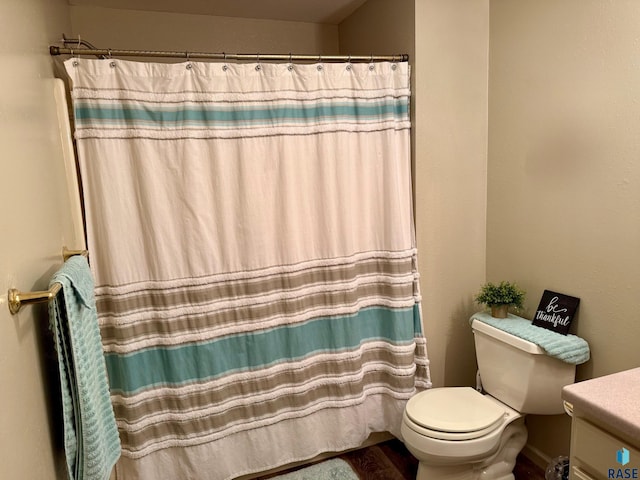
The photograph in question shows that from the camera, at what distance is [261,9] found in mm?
2371

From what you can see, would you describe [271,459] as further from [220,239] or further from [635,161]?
[635,161]

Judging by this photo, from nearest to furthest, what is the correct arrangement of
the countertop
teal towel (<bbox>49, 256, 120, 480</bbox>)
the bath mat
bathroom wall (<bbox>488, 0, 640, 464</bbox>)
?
teal towel (<bbox>49, 256, 120, 480</bbox>) < the countertop < bathroom wall (<bbox>488, 0, 640, 464</bbox>) < the bath mat

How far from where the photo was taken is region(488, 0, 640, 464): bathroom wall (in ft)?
5.34

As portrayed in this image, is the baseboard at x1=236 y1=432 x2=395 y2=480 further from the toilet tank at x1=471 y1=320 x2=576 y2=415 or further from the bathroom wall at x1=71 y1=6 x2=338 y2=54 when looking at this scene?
the bathroom wall at x1=71 y1=6 x2=338 y2=54

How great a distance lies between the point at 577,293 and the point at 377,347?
0.93 meters

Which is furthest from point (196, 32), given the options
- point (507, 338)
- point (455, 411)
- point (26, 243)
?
point (455, 411)

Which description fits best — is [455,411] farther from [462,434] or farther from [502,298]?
[502,298]

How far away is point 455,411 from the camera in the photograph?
1.91m

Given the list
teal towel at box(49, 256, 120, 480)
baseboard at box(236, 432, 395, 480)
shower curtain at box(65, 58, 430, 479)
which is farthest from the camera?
baseboard at box(236, 432, 395, 480)

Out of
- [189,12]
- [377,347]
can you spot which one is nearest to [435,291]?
[377,347]

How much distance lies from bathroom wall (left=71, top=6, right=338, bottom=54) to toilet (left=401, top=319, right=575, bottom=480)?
1868 millimetres

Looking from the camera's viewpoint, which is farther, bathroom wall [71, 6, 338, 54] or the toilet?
bathroom wall [71, 6, 338, 54]

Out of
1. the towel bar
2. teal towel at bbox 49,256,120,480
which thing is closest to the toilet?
teal towel at bbox 49,256,120,480

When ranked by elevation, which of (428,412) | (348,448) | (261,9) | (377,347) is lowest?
(348,448)
